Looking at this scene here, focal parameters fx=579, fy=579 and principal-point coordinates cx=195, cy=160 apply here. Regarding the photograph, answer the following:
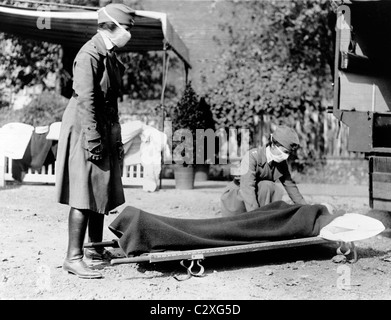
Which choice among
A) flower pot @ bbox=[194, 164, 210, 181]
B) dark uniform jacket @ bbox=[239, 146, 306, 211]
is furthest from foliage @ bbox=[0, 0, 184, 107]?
dark uniform jacket @ bbox=[239, 146, 306, 211]

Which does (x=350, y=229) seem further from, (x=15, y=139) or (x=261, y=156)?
(x=15, y=139)

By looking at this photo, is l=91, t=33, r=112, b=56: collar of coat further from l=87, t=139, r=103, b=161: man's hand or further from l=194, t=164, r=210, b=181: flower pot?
l=194, t=164, r=210, b=181: flower pot

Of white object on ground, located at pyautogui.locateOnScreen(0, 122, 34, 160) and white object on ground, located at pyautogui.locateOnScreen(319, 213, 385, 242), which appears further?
white object on ground, located at pyautogui.locateOnScreen(0, 122, 34, 160)

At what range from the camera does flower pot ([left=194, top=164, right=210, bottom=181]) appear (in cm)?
1207

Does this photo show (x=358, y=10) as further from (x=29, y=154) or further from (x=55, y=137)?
(x=29, y=154)

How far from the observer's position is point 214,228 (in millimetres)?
4949

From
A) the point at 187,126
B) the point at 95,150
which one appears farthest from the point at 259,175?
the point at 187,126

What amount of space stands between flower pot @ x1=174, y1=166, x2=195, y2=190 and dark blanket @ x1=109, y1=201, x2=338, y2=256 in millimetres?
5384

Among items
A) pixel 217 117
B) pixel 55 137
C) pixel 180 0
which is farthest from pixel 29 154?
pixel 180 0

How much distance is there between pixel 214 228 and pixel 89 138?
1.31m

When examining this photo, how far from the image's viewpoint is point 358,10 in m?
7.64

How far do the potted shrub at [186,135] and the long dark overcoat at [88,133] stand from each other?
606cm

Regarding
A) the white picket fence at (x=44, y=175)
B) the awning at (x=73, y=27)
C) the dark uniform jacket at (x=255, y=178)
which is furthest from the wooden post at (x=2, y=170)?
the dark uniform jacket at (x=255, y=178)

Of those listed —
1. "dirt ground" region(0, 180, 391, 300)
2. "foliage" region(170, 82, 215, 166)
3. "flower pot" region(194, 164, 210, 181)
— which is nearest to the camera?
"dirt ground" region(0, 180, 391, 300)
